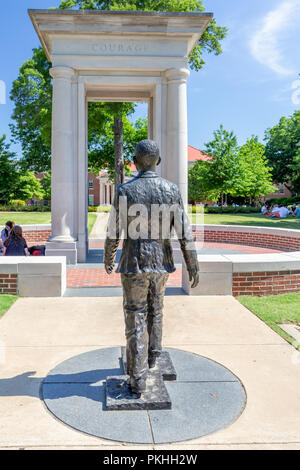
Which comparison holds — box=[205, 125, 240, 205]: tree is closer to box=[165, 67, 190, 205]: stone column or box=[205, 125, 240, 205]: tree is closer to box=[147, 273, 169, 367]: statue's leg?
box=[165, 67, 190, 205]: stone column

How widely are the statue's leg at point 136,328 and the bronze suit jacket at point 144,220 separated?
123 mm

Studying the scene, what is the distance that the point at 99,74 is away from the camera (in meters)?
10.9

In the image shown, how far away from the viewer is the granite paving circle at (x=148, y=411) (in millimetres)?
3012

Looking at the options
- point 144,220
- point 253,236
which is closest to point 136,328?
point 144,220

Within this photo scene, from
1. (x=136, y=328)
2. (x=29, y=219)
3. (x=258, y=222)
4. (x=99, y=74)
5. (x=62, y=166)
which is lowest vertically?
(x=136, y=328)

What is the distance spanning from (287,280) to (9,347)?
4.98m

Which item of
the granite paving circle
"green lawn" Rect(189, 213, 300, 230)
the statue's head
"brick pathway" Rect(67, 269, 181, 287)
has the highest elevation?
the statue's head

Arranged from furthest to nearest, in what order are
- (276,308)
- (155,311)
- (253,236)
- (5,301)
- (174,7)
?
1. (174,7)
2. (253,236)
3. (5,301)
4. (276,308)
5. (155,311)

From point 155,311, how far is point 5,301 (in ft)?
12.1

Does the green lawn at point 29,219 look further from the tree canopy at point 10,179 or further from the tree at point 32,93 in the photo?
the tree canopy at point 10,179

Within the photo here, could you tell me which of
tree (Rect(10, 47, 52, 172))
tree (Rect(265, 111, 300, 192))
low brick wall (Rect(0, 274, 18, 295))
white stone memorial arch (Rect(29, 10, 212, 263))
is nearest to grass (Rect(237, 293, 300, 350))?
low brick wall (Rect(0, 274, 18, 295))

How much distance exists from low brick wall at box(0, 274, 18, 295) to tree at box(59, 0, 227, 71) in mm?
17541

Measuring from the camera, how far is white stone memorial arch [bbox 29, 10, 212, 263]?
33.2 feet

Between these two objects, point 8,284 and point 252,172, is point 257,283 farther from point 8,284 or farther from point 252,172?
point 252,172
